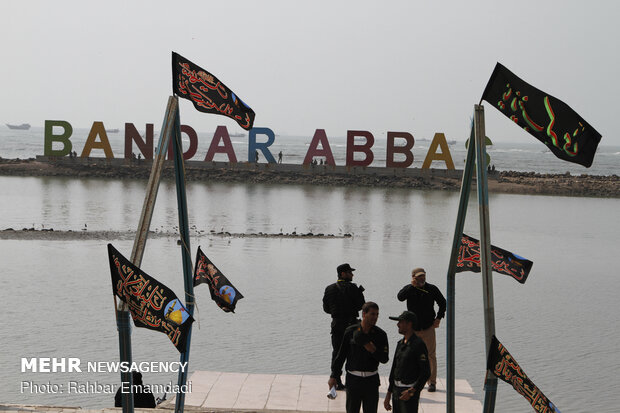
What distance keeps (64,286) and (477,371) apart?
916 centimetres

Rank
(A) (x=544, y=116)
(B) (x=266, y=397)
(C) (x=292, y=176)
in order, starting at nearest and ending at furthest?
1. (A) (x=544, y=116)
2. (B) (x=266, y=397)
3. (C) (x=292, y=176)

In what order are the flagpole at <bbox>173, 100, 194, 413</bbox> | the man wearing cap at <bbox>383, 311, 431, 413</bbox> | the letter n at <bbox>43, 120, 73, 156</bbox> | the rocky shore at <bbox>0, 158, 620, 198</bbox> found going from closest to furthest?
the man wearing cap at <bbox>383, 311, 431, 413</bbox> < the flagpole at <bbox>173, 100, 194, 413</bbox> < the rocky shore at <bbox>0, 158, 620, 198</bbox> < the letter n at <bbox>43, 120, 73, 156</bbox>

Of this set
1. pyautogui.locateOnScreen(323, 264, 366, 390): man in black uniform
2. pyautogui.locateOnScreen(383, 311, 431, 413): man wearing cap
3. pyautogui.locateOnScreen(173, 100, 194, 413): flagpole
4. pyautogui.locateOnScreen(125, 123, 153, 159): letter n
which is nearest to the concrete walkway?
pyautogui.locateOnScreen(173, 100, 194, 413): flagpole

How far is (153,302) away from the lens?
6.69m

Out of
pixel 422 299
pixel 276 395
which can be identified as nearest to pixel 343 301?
pixel 422 299

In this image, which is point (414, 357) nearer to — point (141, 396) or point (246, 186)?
point (141, 396)

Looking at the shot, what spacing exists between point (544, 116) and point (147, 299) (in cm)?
389

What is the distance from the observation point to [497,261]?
809 centimetres

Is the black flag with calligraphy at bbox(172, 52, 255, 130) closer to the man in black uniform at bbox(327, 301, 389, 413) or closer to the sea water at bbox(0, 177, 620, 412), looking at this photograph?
the man in black uniform at bbox(327, 301, 389, 413)

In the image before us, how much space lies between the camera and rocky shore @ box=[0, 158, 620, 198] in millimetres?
48812

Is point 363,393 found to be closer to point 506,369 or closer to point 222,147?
point 506,369

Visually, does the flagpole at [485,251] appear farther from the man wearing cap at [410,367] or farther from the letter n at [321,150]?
the letter n at [321,150]

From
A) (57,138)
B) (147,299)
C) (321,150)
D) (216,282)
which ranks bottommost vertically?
(216,282)

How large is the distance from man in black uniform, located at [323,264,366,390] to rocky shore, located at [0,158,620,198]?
39417 mm
